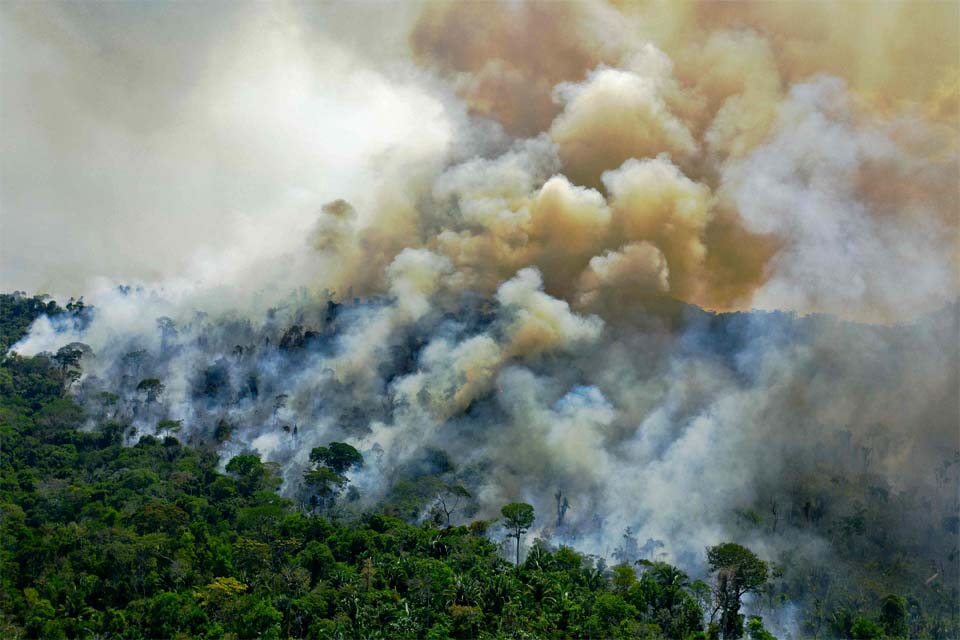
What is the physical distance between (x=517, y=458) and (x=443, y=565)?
33.3 metres

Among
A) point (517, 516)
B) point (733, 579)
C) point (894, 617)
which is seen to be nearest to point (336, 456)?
point (517, 516)

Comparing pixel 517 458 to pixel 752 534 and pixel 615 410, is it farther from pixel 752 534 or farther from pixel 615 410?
pixel 752 534

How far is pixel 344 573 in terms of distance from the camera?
63094 mm

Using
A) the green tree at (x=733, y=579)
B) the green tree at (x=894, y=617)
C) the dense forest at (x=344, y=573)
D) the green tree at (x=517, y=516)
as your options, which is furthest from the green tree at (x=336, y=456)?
the green tree at (x=894, y=617)

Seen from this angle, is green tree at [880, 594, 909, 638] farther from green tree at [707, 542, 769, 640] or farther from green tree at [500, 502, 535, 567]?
green tree at [500, 502, 535, 567]

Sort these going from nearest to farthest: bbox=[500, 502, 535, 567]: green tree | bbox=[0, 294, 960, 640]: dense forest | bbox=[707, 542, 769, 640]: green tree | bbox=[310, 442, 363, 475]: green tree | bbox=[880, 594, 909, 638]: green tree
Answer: bbox=[0, 294, 960, 640]: dense forest, bbox=[707, 542, 769, 640]: green tree, bbox=[880, 594, 909, 638]: green tree, bbox=[500, 502, 535, 567]: green tree, bbox=[310, 442, 363, 475]: green tree

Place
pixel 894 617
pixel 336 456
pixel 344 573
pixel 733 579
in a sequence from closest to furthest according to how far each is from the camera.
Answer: pixel 344 573, pixel 733 579, pixel 894 617, pixel 336 456

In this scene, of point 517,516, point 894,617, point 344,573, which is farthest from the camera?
point 517,516

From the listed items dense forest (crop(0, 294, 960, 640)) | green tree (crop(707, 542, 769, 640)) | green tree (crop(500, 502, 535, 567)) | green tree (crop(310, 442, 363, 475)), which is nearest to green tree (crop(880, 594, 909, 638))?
dense forest (crop(0, 294, 960, 640))

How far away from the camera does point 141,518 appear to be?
72.4m

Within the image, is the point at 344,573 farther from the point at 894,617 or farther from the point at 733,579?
the point at 894,617

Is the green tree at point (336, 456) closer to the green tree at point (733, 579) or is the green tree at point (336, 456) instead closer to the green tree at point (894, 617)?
the green tree at point (733, 579)

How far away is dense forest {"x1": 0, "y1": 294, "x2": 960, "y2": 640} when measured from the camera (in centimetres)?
5719

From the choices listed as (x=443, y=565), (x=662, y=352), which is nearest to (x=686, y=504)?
(x=662, y=352)
